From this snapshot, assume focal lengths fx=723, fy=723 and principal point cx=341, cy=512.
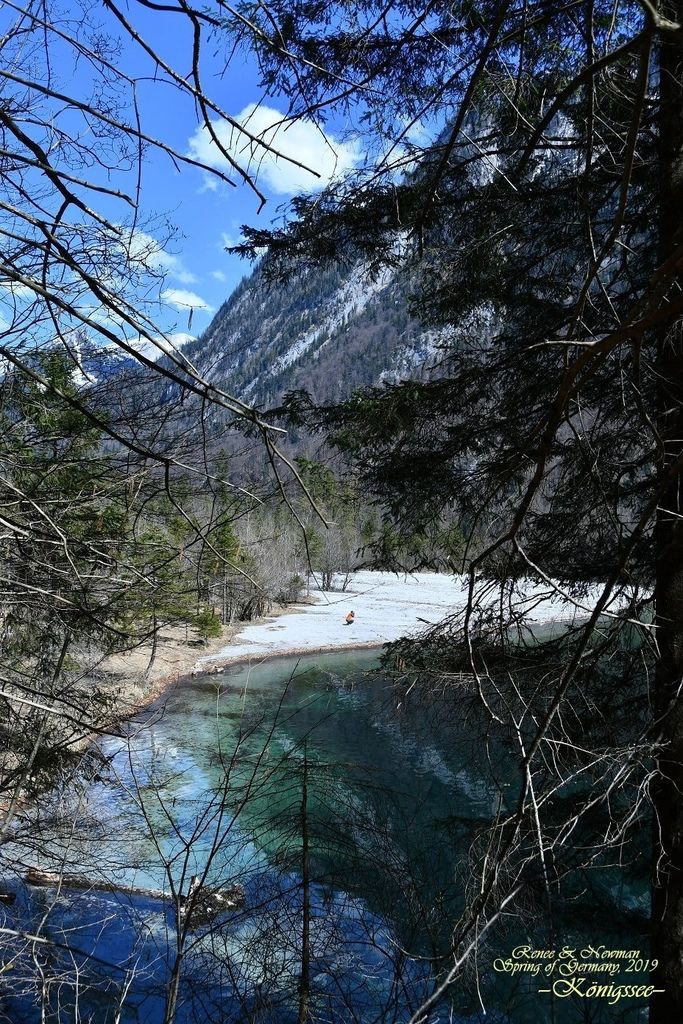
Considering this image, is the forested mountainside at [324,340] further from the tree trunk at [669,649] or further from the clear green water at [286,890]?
the clear green water at [286,890]

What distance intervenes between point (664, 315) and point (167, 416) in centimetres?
273

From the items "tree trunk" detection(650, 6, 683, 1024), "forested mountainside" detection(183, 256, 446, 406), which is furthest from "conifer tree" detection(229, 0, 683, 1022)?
"forested mountainside" detection(183, 256, 446, 406)

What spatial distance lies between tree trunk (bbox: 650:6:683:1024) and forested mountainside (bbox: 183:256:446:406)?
1.92 m

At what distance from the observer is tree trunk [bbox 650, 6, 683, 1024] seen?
3.02m

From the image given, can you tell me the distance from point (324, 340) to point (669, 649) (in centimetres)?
17908

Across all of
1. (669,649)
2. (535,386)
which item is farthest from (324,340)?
(669,649)

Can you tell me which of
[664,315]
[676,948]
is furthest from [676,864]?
[664,315]

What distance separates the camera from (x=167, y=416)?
10.3ft

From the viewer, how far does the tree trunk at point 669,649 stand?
9.92 ft

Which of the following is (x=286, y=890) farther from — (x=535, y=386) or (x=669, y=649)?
(x=535, y=386)

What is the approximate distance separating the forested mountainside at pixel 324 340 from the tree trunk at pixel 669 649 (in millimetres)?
1917

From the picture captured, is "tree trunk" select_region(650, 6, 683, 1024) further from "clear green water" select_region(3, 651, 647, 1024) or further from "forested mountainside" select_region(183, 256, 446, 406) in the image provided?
"forested mountainside" select_region(183, 256, 446, 406)

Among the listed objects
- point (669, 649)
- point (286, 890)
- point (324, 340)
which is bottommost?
point (286, 890)

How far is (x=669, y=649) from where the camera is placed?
135 inches
